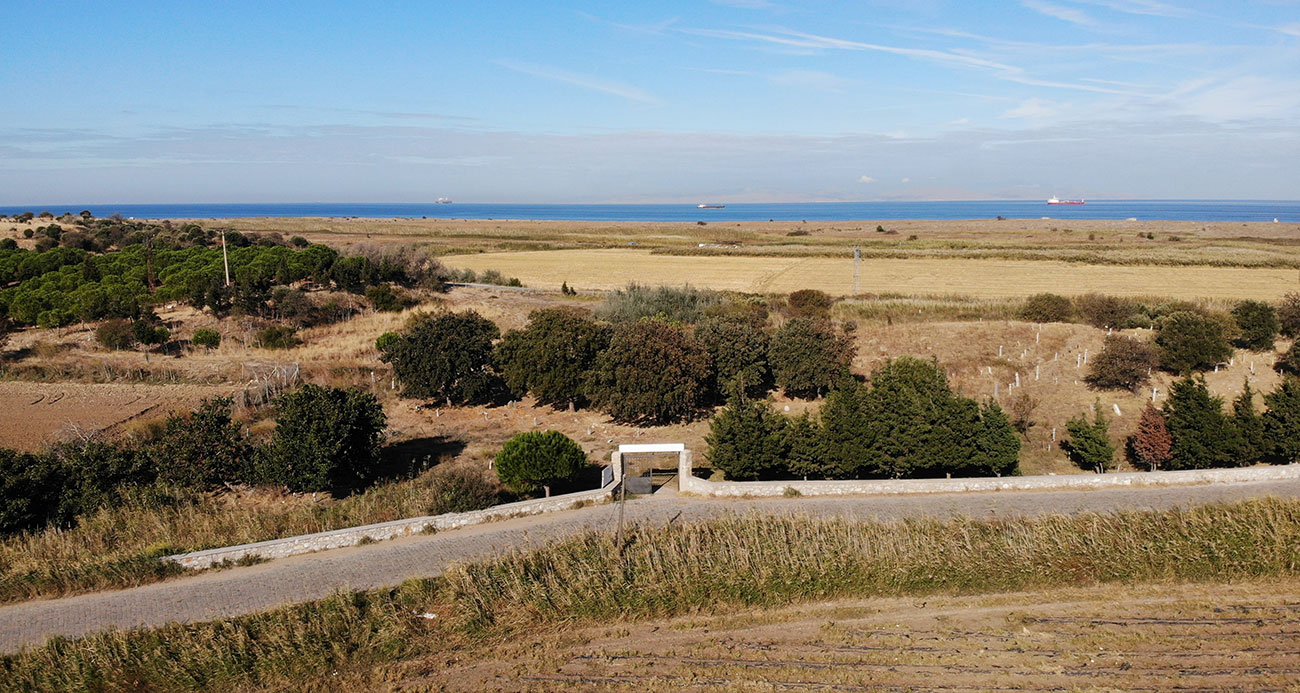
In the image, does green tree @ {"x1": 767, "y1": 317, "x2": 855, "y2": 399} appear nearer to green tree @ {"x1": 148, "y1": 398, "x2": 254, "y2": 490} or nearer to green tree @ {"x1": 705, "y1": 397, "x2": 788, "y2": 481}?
green tree @ {"x1": 705, "y1": 397, "x2": 788, "y2": 481}

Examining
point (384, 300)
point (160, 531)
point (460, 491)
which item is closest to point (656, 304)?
point (384, 300)

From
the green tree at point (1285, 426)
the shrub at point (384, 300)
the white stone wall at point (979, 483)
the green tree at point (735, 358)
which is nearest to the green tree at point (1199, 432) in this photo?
the green tree at point (1285, 426)

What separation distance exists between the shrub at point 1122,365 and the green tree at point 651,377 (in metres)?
13.1

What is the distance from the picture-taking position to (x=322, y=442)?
59.9ft

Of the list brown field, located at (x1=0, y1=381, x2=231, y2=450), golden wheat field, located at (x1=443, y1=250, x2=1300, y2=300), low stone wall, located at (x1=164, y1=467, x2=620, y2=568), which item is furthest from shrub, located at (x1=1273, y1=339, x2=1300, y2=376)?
brown field, located at (x1=0, y1=381, x2=231, y2=450)

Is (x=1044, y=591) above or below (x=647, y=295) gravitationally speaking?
below

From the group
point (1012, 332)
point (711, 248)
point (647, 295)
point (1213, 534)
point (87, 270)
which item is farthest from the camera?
point (711, 248)

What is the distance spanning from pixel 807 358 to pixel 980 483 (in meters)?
10.0

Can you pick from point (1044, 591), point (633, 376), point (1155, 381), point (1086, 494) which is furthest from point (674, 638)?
point (1155, 381)

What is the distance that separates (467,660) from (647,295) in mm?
30248

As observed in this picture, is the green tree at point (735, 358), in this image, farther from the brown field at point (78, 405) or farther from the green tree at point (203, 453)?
the brown field at point (78, 405)

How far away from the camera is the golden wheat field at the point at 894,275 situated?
4912cm

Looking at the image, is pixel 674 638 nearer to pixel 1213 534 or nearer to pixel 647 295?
pixel 1213 534

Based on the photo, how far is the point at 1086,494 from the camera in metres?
17.3
